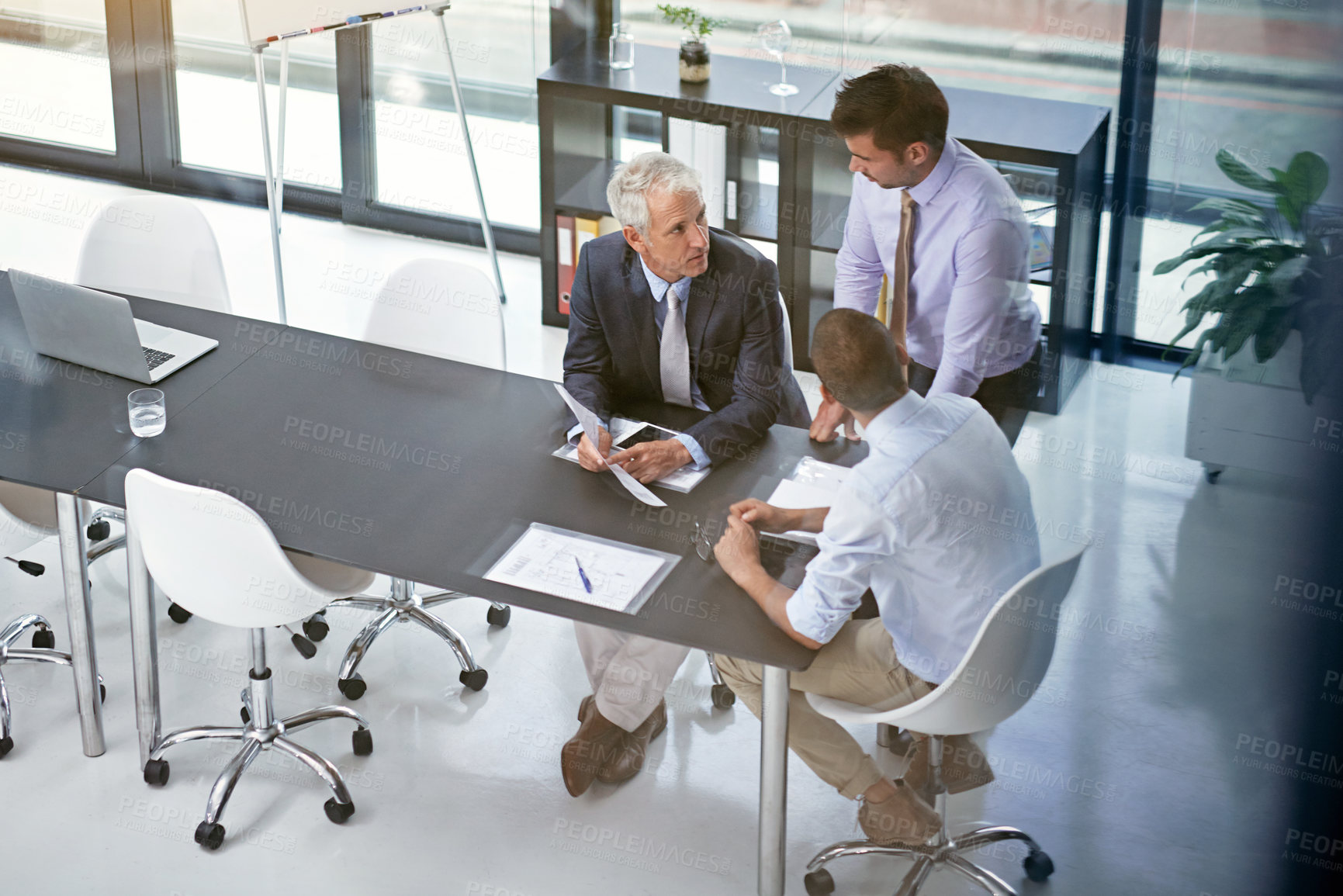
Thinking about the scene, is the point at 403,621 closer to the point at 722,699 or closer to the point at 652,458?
the point at 722,699

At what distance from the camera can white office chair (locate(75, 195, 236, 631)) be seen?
4129 mm

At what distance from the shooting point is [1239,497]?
7.00ft

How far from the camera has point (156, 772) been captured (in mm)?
3346

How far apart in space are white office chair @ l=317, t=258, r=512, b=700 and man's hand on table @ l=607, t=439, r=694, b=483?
2.42 ft

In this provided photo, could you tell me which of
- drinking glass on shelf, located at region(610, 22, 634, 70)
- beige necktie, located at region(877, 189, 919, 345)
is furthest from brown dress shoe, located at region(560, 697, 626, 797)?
drinking glass on shelf, located at region(610, 22, 634, 70)

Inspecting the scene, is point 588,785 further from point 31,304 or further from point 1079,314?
point 31,304

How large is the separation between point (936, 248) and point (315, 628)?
74.7 inches

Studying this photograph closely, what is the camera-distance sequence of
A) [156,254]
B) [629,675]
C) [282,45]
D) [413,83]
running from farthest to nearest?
[413,83] → [282,45] → [156,254] → [629,675]

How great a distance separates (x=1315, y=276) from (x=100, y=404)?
265 cm

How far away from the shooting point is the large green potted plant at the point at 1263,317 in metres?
1.97

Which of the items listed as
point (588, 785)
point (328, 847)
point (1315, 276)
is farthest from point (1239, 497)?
point (328, 847)

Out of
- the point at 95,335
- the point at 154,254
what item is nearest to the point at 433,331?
the point at 95,335

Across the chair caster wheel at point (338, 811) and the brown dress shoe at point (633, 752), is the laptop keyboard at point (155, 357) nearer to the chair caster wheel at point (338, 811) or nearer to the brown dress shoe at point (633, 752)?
the chair caster wheel at point (338, 811)

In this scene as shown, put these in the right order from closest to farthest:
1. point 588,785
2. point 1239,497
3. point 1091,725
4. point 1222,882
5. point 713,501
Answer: point 1239,497
point 1222,882
point 1091,725
point 713,501
point 588,785
